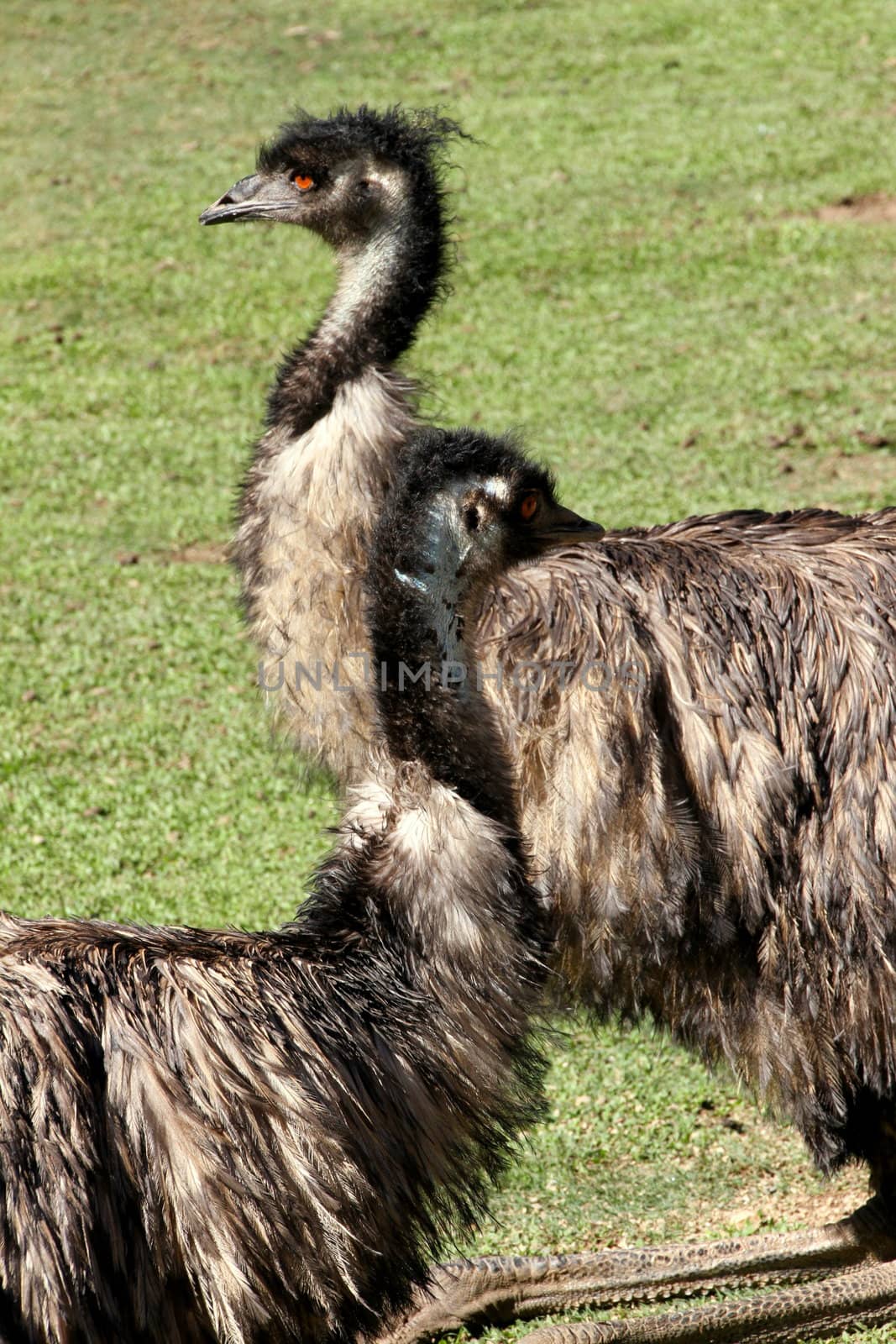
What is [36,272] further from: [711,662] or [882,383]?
[711,662]

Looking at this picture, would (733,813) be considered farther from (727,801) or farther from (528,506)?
(528,506)

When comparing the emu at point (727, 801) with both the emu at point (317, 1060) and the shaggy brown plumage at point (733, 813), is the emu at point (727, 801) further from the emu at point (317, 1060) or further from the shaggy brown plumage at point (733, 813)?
the emu at point (317, 1060)

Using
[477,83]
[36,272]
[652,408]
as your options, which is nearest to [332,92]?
[477,83]

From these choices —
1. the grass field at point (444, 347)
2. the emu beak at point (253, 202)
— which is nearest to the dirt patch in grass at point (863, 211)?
the grass field at point (444, 347)

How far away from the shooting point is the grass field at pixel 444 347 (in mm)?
4871

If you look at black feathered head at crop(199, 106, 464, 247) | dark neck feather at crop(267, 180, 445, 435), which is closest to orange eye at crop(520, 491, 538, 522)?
dark neck feather at crop(267, 180, 445, 435)

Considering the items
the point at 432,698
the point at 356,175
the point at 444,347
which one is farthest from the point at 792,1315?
the point at 444,347

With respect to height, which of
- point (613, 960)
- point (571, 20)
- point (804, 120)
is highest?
point (571, 20)

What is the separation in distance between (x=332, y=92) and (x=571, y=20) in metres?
2.14

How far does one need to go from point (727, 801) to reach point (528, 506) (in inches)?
26.9

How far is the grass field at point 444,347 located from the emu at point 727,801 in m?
0.76

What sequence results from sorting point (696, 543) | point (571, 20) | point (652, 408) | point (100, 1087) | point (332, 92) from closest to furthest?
point (100, 1087) < point (696, 543) < point (652, 408) < point (332, 92) < point (571, 20)

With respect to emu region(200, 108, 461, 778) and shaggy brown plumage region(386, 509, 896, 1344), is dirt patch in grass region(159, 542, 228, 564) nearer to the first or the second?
emu region(200, 108, 461, 778)

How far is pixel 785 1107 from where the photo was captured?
10.9 feet
